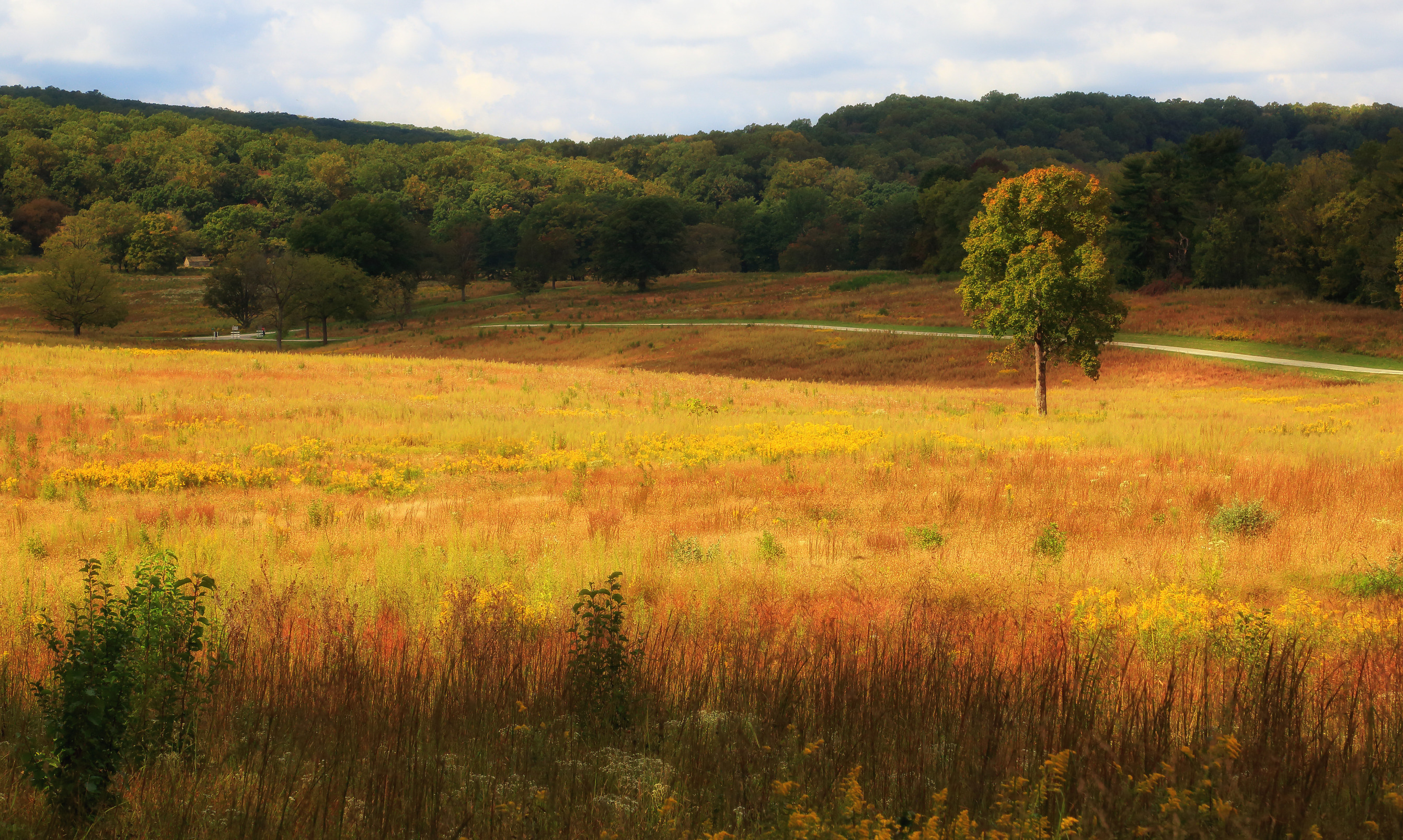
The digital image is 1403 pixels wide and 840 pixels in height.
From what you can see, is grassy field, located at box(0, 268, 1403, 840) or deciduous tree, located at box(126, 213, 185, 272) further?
deciduous tree, located at box(126, 213, 185, 272)

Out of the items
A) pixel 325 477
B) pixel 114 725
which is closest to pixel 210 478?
pixel 325 477

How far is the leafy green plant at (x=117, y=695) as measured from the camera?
412 centimetres

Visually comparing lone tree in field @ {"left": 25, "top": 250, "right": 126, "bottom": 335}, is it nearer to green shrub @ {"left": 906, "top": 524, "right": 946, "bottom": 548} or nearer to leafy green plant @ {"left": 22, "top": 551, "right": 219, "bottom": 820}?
green shrub @ {"left": 906, "top": 524, "right": 946, "bottom": 548}

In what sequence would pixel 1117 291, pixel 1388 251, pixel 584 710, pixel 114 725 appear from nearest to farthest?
pixel 114 725
pixel 584 710
pixel 1388 251
pixel 1117 291

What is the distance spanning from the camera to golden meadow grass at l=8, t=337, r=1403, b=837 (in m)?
4.35

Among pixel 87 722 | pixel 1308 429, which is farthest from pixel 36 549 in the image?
pixel 1308 429

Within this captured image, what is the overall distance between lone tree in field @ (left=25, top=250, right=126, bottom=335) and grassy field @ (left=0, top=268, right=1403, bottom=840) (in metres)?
59.1

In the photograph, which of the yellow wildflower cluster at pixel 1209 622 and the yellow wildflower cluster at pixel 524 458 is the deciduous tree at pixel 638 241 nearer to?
the yellow wildflower cluster at pixel 524 458

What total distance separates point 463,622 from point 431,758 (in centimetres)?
261

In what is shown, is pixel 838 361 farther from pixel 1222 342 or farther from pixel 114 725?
pixel 114 725

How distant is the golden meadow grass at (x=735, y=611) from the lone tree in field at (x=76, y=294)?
60413mm

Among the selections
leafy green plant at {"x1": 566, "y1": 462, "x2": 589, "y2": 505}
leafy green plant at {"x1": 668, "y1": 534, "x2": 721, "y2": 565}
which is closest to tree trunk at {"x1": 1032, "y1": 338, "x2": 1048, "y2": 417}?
leafy green plant at {"x1": 566, "y1": 462, "x2": 589, "y2": 505}

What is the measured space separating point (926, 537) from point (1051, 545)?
1479 millimetres

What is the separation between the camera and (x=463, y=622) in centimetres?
734
